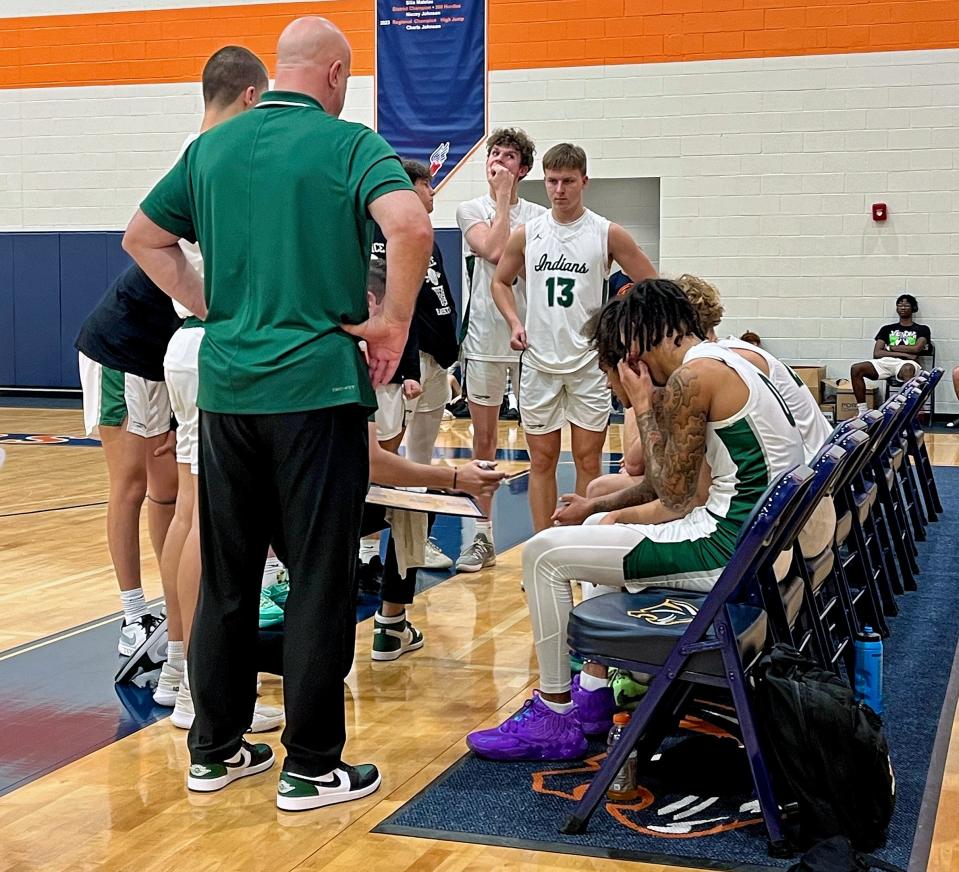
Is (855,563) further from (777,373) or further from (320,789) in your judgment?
(320,789)

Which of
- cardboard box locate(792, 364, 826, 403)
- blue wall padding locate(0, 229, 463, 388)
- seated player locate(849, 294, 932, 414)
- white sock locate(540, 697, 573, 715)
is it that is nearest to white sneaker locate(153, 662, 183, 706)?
white sock locate(540, 697, 573, 715)

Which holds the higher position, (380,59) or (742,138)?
(380,59)

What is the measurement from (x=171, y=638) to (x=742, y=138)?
9837 mm

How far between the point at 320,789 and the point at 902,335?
9941 mm

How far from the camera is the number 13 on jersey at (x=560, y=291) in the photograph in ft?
16.8

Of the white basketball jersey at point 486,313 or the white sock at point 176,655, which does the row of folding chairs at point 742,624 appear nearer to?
the white sock at point 176,655

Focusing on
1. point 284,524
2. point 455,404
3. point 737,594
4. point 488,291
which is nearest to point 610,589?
point 737,594

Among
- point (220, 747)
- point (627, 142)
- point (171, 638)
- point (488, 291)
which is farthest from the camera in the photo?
point (627, 142)

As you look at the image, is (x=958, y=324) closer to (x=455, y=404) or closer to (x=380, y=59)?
(x=455, y=404)

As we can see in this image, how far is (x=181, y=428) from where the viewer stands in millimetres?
3422

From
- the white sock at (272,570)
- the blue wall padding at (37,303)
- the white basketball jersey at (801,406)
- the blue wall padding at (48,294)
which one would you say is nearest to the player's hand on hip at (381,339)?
the white sock at (272,570)

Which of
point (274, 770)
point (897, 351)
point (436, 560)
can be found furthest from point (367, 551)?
point (897, 351)

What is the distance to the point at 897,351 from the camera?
11.6 m

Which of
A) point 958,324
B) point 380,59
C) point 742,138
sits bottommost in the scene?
point 958,324
